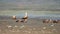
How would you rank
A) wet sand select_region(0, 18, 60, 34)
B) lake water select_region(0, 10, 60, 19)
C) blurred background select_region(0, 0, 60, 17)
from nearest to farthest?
wet sand select_region(0, 18, 60, 34), lake water select_region(0, 10, 60, 19), blurred background select_region(0, 0, 60, 17)

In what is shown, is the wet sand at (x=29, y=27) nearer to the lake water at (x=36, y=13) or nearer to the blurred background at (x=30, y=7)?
the lake water at (x=36, y=13)

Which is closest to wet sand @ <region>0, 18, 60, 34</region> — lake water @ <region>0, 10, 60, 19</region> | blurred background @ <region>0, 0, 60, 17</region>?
lake water @ <region>0, 10, 60, 19</region>

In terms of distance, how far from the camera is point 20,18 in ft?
12.6

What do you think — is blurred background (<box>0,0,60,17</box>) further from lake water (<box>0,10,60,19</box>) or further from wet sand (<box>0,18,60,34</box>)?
wet sand (<box>0,18,60,34</box>)

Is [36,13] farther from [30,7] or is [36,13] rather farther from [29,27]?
[29,27]

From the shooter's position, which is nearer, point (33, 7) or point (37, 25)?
point (37, 25)

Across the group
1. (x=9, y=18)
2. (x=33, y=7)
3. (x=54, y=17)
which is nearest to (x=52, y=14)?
(x=54, y=17)

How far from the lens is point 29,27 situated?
3.34 metres

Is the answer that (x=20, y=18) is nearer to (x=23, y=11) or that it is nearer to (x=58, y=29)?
(x=23, y=11)

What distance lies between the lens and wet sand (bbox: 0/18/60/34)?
3.15 meters

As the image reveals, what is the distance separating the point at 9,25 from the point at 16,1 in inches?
63.2

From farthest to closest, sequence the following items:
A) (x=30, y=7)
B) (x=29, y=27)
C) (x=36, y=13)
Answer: (x=30, y=7) → (x=36, y=13) → (x=29, y=27)

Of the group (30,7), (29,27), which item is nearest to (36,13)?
(30,7)

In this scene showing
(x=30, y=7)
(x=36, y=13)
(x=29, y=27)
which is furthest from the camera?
(x=30, y=7)
